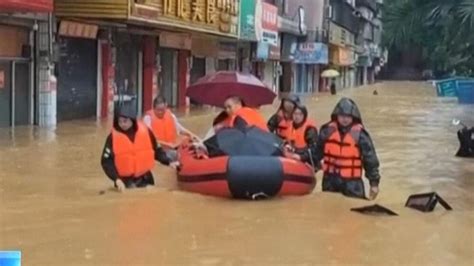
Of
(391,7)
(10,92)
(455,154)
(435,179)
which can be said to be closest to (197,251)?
(391,7)

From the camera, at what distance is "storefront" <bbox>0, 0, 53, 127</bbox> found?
78.2 ft

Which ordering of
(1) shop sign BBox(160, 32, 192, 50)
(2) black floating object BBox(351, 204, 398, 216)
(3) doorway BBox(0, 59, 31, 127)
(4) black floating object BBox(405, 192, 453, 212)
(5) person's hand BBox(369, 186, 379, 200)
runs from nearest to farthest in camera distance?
1. (2) black floating object BBox(351, 204, 398, 216)
2. (5) person's hand BBox(369, 186, 379, 200)
3. (4) black floating object BBox(405, 192, 453, 212)
4. (3) doorway BBox(0, 59, 31, 127)
5. (1) shop sign BBox(160, 32, 192, 50)

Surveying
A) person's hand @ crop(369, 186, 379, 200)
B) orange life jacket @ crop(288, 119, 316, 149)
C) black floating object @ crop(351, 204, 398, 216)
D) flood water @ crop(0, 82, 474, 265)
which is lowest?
flood water @ crop(0, 82, 474, 265)

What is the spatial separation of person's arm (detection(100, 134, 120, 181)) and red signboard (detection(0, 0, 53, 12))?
857 centimetres

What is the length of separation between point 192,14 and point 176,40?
22.5 feet

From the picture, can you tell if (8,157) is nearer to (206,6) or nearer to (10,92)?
(10,92)

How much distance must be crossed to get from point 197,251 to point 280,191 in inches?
128

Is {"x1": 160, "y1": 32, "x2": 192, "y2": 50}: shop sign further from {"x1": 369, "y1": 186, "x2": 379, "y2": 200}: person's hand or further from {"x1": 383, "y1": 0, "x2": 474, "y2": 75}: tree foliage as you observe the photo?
{"x1": 369, "y1": 186, "x2": 379, "y2": 200}: person's hand

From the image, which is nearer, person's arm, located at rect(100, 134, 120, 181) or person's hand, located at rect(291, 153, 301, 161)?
person's arm, located at rect(100, 134, 120, 181)

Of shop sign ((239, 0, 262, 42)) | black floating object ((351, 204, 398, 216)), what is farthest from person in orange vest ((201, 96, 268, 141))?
shop sign ((239, 0, 262, 42))

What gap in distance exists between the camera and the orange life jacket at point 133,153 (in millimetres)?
12188

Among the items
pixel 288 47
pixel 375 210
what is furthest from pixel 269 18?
pixel 375 210

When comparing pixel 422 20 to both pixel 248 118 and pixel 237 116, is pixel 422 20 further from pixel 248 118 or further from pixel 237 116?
pixel 237 116

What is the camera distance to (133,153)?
12227 millimetres
